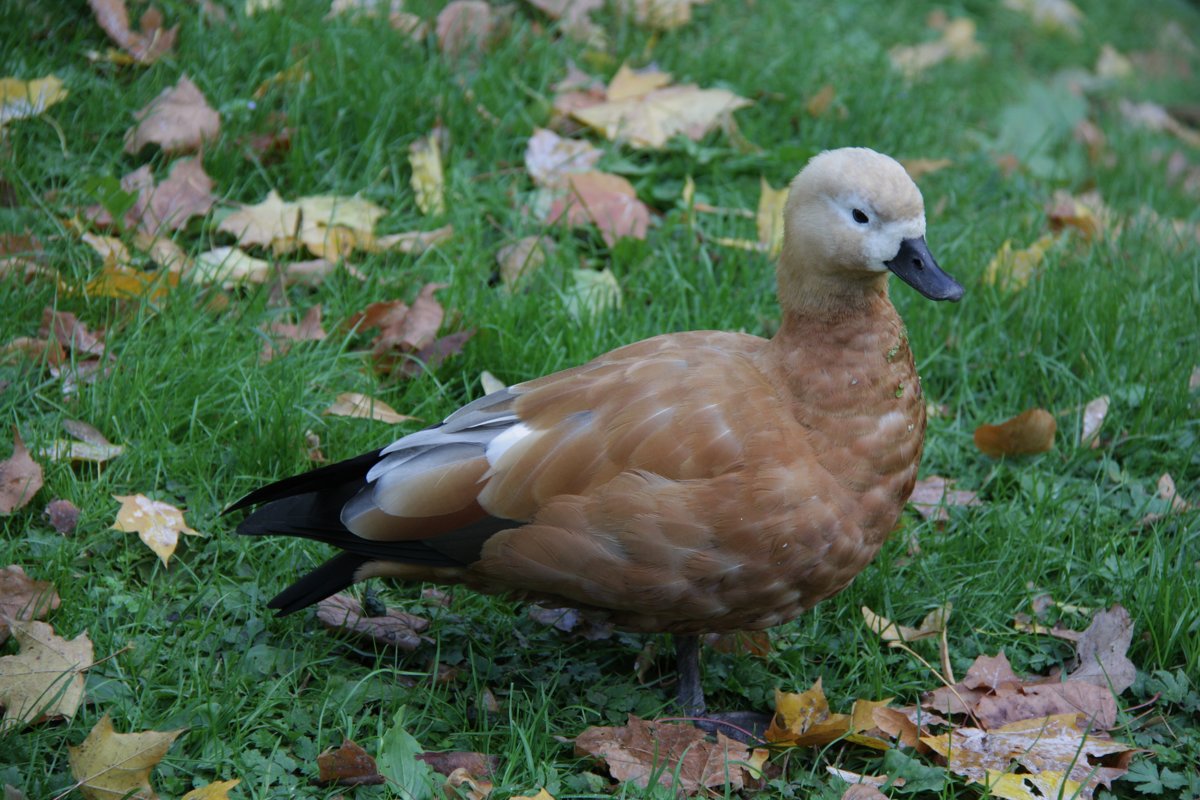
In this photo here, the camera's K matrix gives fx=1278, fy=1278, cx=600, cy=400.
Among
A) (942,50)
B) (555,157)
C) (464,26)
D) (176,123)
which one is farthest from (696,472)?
(942,50)

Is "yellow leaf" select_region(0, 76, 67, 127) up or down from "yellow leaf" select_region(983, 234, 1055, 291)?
up

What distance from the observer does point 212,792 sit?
241 centimetres

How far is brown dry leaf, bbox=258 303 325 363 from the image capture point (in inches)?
139

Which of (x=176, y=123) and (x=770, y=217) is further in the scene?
(x=770, y=217)

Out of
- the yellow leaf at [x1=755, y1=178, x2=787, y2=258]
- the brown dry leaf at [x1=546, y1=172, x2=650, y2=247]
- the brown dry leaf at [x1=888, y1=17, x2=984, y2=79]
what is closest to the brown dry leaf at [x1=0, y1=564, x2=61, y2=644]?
the brown dry leaf at [x1=546, y1=172, x2=650, y2=247]

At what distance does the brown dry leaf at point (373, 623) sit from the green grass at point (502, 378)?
0.04 m

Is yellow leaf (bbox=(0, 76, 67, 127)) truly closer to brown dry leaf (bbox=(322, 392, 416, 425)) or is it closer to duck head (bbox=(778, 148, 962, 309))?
brown dry leaf (bbox=(322, 392, 416, 425))

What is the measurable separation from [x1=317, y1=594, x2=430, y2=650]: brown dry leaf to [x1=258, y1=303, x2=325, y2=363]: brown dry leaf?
0.77m

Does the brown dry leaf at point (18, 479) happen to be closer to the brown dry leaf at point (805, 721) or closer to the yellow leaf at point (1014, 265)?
the brown dry leaf at point (805, 721)

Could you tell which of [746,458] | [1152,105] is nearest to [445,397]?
[746,458]

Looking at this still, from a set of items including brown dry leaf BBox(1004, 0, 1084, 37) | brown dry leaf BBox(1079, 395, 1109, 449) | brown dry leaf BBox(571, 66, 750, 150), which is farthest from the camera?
brown dry leaf BBox(1004, 0, 1084, 37)

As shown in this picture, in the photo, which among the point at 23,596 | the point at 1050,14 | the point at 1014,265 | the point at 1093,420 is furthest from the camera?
the point at 1050,14

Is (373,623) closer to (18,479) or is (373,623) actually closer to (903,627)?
(18,479)

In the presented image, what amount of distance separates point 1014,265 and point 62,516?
9.71ft
